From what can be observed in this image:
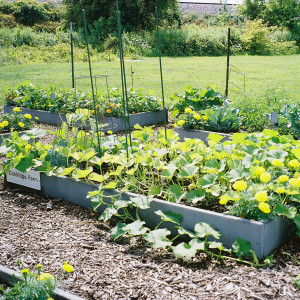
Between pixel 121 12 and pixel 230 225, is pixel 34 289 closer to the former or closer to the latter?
pixel 230 225

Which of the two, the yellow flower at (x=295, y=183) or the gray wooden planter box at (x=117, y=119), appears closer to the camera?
the yellow flower at (x=295, y=183)

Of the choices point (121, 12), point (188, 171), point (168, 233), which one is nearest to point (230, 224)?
point (168, 233)

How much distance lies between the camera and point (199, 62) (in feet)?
48.1

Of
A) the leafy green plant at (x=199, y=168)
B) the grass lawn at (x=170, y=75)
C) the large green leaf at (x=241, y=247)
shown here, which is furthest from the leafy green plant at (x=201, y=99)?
the large green leaf at (x=241, y=247)

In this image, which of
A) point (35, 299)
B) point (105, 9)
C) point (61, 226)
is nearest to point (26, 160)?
point (61, 226)

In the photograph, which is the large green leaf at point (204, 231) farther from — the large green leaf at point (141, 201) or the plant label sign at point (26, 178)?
the plant label sign at point (26, 178)

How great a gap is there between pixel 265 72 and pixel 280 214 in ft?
34.1

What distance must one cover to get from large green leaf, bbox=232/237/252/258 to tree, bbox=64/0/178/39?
20.1 meters

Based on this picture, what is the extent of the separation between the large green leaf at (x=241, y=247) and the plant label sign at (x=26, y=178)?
179 centimetres

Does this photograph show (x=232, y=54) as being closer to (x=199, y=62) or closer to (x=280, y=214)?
(x=199, y=62)

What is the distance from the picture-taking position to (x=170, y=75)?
37.5ft

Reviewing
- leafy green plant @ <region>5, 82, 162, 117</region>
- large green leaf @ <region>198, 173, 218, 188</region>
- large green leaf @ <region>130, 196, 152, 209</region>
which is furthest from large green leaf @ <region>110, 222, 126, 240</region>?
leafy green plant @ <region>5, 82, 162, 117</region>

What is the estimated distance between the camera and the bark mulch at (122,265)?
1951mm

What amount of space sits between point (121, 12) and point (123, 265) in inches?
852
